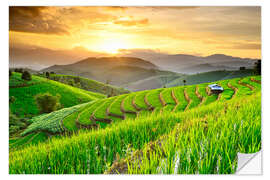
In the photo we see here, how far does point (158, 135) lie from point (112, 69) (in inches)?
90.7

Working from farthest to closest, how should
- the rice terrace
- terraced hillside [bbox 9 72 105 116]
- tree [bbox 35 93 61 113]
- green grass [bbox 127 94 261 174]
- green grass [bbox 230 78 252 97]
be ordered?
green grass [bbox 230 78 252 97] < tree [bbox 35 93 61 113] < terraced hillside [bbox 9 72 105 116] < the rice terrace < green grass [bbox 127 94 261 174]

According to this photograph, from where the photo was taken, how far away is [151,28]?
162 inches

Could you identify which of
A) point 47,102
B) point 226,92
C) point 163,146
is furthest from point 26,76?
point 226,92

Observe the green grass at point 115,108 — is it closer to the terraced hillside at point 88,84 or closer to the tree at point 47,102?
the tree at point 47,102

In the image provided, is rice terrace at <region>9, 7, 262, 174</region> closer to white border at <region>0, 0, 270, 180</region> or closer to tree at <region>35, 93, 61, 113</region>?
tree at <region>35, 93, 61, 113</region>

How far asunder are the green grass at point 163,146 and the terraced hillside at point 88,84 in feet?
4.87

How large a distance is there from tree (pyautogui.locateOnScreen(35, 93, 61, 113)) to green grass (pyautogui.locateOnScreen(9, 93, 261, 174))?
90 cm

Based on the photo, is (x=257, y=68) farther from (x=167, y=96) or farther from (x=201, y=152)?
(x=201, y=152)

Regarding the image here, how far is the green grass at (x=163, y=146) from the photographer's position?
2.43 m

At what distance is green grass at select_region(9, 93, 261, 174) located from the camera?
2.43 meters

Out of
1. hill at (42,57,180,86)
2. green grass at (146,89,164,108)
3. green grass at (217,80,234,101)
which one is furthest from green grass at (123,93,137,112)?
green grass at (217,80,234,101)

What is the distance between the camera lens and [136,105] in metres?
4.15

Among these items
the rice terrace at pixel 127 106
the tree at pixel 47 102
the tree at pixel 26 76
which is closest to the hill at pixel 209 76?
the rice terrace at pixel 127 106
